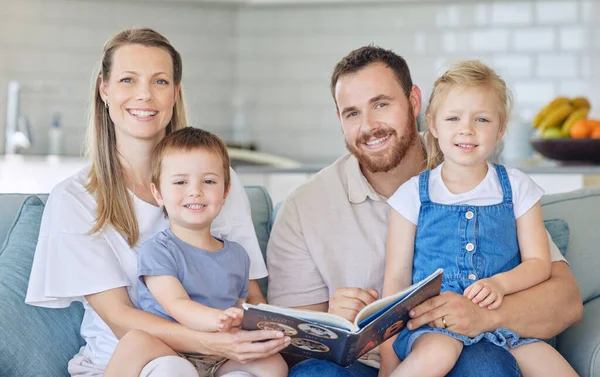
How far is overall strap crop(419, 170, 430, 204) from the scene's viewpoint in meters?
2.25

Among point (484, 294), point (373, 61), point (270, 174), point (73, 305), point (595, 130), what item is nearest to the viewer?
point (484, 294)

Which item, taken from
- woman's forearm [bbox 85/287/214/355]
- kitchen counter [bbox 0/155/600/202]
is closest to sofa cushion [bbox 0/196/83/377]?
woman's forearm [bbox 85/287/214/355]

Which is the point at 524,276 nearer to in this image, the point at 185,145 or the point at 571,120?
the point at 185,145

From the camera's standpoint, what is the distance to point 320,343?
185 cm

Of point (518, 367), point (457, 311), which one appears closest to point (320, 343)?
point (457, 311)

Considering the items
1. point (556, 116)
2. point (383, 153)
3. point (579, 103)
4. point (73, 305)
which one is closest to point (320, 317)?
point (383, 153)

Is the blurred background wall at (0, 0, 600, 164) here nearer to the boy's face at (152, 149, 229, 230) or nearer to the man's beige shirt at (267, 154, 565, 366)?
the man's beige shirt at (267, 154, 565, 366)

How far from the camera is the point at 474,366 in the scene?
1972 mm

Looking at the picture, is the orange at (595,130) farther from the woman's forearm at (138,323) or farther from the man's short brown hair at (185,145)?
the woman's forearm at (138,323)

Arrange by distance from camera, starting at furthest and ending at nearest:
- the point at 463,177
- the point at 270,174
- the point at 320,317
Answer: the point at 270,174, the point at 463,177, the point at 320,317

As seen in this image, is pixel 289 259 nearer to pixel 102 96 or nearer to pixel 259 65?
pixel 102 96

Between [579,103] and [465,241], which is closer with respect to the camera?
[465,241]

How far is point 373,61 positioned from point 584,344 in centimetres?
96

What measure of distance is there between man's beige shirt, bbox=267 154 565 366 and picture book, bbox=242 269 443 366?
424mm
